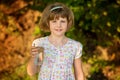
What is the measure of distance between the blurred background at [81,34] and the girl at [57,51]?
2.84 metres

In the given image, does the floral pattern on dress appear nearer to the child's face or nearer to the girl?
the girl

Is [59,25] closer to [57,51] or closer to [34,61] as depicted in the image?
[57,51]

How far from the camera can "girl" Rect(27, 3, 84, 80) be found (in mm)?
3254

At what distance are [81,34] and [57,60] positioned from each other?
11.2ft

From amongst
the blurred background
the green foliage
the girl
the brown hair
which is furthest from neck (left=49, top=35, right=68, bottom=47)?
the green foliage

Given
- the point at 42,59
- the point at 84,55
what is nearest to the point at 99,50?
the point at 84,55

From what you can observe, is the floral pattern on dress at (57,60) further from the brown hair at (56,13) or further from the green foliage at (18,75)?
the green foliage at (18,75)

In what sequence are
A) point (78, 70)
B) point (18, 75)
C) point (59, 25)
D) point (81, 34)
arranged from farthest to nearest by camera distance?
point (81, 34), point (18, 75), point (78, 70), point (59, 25)

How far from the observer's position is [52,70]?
3266 mm

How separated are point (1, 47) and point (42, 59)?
→ 139 inches

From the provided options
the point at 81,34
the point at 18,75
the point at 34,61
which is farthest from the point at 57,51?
the point at 81,34

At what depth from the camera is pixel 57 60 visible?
3291mm

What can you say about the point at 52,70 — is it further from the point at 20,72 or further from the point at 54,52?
the point at 20,72

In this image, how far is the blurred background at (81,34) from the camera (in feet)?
20.9
